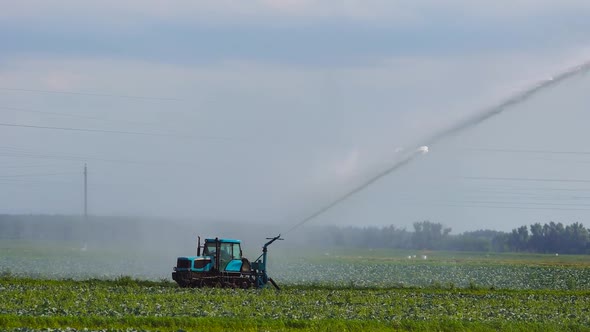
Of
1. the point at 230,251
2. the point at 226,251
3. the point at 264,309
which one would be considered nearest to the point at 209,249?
the point at 226,251

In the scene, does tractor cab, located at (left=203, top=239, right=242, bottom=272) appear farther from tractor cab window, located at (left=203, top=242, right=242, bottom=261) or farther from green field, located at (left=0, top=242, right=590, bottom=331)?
green field, located at (left=0, top=242, right=590, bottom=331)

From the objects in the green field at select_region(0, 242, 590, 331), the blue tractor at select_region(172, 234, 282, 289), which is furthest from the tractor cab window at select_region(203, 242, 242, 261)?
the green field at select_region(0, 242, 590, 331)

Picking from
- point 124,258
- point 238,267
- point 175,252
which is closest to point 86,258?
point 124,258

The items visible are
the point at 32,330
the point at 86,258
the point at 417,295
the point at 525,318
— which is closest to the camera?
the point at 32,330

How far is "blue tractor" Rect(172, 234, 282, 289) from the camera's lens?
5400 centimetres

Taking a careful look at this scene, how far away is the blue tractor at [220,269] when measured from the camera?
5400 centimetres

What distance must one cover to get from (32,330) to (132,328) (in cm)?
331

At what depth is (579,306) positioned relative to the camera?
155 feet

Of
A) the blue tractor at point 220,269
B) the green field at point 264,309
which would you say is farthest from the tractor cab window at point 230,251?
the green field at point 264,309

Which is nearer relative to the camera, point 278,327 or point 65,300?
point 278,327

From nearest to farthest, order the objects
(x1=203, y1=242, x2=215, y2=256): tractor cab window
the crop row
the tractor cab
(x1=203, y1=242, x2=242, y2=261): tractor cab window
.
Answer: the crop row, the tractor cab, (x1=203, y1=242, x2=242, y2=261): tractor cab window, (x1=203, y1=242, x2=215, y2=256): tractor cab window

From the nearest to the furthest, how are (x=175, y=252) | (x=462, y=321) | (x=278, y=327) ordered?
1. (x=278, y=327)
2. (x=462, y=321)
3. (x=175, y=252)

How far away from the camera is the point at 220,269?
54.5 metres

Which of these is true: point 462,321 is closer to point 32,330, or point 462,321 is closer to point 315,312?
point 315,312
